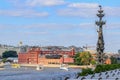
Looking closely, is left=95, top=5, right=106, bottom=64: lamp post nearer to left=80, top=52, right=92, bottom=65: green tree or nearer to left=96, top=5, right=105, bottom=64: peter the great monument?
left=96, top=5, right=105, bottom=64: peter the great monument

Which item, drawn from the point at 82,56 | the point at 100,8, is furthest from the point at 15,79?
the point at 82,56

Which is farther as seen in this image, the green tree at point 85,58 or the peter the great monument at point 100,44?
the green tree at point 85,58

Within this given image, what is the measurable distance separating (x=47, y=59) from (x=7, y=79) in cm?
18008

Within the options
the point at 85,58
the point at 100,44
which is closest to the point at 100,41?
the point at 100,44

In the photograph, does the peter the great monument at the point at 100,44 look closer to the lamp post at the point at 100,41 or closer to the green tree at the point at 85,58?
the lamp post at the point at 100,41

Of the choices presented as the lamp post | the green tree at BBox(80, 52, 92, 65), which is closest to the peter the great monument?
the lamp post

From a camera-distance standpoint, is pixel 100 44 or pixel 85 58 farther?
pixel 85 58

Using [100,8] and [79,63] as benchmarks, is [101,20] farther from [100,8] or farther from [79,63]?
[79,63]

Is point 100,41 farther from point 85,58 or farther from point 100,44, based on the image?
point 85,58

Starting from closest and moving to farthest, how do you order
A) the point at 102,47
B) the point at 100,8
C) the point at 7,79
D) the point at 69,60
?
the point at 7,79
the point at 102,47
the point at 100,8
the point at 69,60

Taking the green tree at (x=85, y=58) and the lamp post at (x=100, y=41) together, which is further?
the green tree at (x=85, y=58)

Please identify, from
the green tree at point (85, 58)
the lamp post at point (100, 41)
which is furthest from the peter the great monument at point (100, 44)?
the green tree at point (85, 58)

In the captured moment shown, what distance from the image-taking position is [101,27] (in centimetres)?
7900

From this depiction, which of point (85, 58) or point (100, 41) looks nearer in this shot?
point (100, 41)
